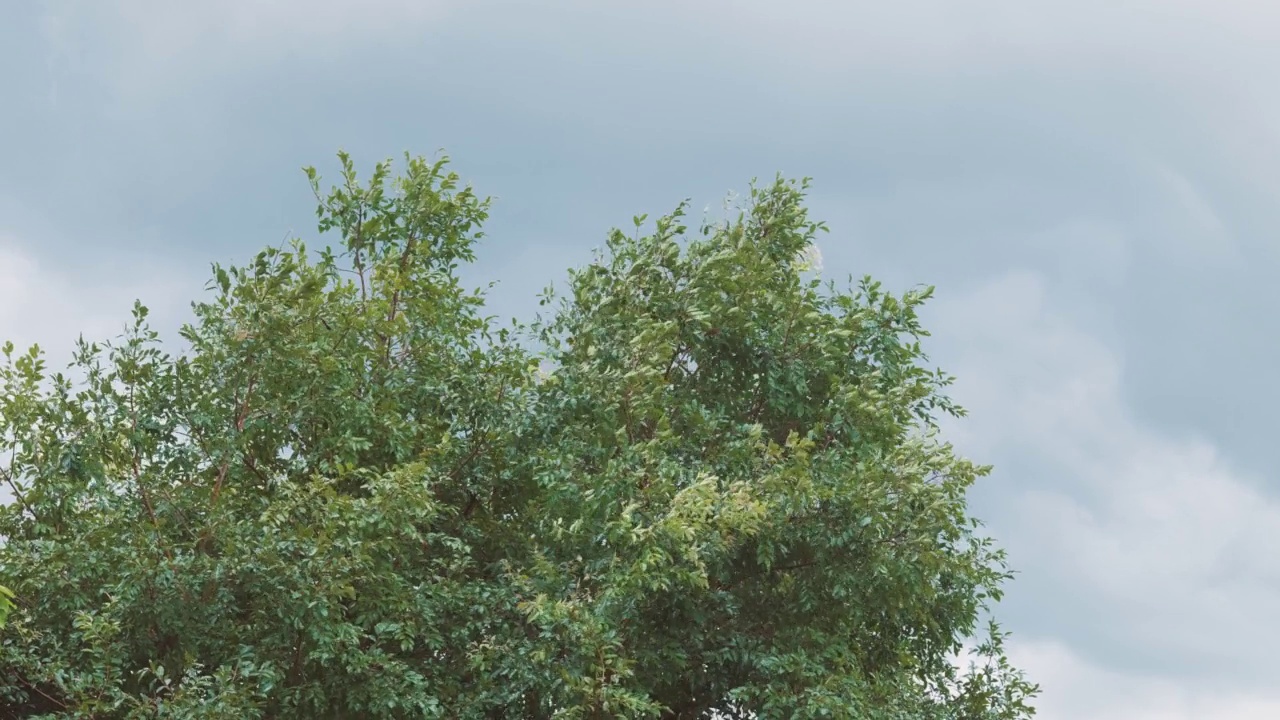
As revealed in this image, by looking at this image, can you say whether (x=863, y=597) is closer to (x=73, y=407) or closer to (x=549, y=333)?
(x=549, y=333)

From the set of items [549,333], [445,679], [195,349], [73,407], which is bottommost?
[445,679]

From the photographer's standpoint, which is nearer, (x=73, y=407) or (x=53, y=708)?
(x=53, y=708)

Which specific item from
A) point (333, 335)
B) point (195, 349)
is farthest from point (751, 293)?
point (195, 349)

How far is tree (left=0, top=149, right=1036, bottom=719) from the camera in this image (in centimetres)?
1438

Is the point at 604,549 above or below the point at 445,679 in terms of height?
above

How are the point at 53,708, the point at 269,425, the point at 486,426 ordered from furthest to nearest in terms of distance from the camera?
1. the point at 486,426
2. the point at 269,425
3. the point at 53,708

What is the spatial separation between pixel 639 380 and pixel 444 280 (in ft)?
14.7

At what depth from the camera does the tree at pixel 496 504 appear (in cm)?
1438

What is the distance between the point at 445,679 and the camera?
15781mm

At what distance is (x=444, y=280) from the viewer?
18516mm

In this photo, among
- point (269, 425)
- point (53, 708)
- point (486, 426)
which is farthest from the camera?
point (486, 426)

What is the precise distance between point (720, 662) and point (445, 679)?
321 centimetres

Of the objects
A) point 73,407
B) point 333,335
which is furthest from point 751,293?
point 73,407

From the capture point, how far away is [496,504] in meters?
18.2
